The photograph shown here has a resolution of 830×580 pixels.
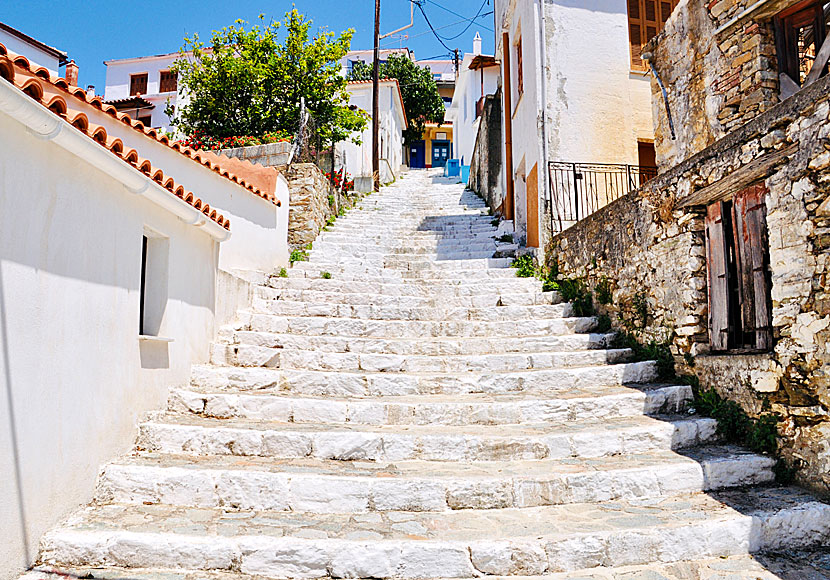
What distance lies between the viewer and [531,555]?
3.23m

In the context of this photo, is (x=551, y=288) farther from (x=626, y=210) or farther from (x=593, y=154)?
(x=593, y=154)

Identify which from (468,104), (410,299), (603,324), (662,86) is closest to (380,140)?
(468,104)

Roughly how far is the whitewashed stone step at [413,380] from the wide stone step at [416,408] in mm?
197

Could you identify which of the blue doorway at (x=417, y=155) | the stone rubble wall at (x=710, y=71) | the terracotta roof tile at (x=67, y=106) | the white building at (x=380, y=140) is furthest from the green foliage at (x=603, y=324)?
the blue doorway at (x=417, y=155)

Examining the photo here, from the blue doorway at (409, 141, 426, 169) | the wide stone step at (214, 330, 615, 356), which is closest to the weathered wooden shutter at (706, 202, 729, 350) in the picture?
the wide stone step at (214, 330, 615, 356)

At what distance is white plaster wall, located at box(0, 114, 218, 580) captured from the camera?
3.03m

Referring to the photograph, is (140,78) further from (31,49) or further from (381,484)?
(381,484)

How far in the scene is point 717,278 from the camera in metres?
5.23

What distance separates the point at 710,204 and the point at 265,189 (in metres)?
6.31

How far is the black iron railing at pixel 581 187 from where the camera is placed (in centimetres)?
976

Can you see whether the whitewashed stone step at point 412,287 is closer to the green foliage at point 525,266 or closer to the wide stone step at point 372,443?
the green foliage at point 525,266

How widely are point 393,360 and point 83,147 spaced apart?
3.57 metres

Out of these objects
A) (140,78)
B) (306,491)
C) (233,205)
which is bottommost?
(306,491)

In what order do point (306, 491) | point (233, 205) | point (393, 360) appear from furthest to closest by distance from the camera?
point (233, 205) → point (393, 360) → point (306, 491)
